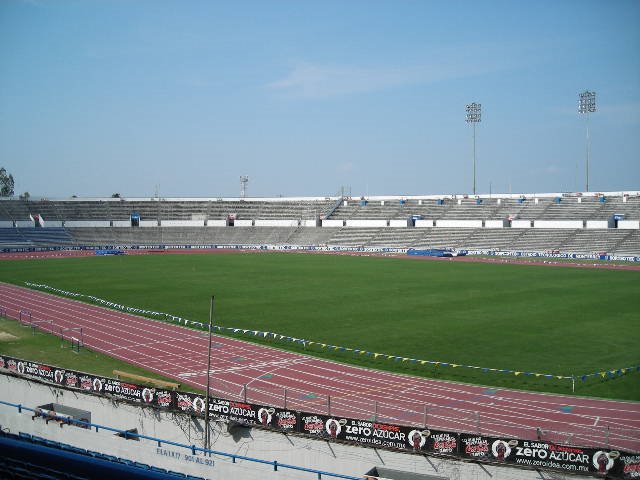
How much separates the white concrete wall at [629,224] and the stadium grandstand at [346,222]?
13cm

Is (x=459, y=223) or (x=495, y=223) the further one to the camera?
(x=459, y=223)

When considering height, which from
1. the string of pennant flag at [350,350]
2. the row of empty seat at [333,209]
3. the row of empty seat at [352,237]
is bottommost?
the string of pennant flag at [350,350]

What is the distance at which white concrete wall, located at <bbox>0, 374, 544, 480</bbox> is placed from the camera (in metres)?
16.2

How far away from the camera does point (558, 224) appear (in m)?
98.4

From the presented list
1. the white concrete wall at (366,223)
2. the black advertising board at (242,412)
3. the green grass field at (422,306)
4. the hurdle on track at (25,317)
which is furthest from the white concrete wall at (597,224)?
the black advertising board at (242,412)

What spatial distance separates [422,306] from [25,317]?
2643cm

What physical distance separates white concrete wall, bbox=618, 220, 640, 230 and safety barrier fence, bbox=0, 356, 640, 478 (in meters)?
79.1

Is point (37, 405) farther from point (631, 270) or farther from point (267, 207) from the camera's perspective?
point (267, 207)

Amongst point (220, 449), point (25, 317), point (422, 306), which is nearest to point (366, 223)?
point (422, 306)

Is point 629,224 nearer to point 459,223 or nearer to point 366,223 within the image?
point 459,223

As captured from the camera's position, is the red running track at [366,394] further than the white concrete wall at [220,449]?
Yes

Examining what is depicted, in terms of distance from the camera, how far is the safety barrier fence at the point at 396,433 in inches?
602

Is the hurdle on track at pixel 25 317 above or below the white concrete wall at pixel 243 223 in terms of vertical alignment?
below

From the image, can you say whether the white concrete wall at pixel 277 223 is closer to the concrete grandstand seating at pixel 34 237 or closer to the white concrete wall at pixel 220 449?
the concrete grandstand seating at pixel 34 237
